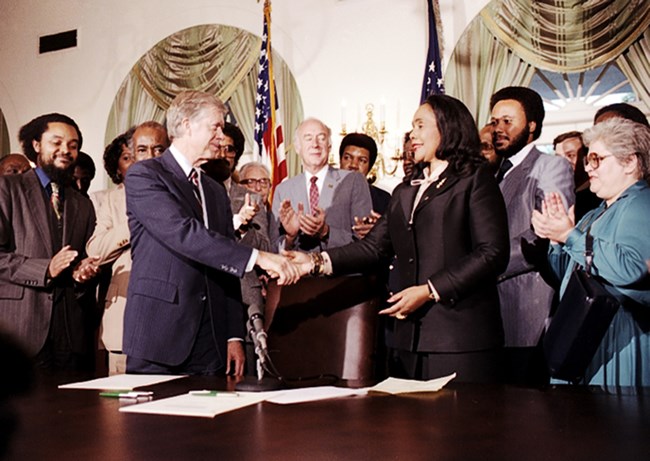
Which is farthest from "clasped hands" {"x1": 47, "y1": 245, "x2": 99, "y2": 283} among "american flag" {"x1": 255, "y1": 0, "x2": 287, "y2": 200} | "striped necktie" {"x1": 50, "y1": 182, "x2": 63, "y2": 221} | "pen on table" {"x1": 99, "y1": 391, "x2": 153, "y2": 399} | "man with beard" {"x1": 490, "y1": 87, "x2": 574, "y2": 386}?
"american flag" {"x1": 255, "y1": 0, "x2": 287, "y2": 200}

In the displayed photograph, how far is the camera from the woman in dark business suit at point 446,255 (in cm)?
239

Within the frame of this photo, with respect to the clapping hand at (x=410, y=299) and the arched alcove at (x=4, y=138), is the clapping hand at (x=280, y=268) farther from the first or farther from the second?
the arched alcove at (x=4, y=138)

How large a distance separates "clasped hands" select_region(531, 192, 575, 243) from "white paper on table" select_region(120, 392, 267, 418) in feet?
4.49

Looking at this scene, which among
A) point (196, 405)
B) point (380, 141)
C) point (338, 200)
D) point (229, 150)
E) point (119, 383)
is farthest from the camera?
point (380, 141)

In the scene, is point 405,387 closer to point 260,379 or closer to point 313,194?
point 260,379

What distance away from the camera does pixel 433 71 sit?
20.9 ft

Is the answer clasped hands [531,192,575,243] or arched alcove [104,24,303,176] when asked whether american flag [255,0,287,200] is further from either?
clasped hands [531,192,575,243]

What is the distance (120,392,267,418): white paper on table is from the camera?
1.40 m

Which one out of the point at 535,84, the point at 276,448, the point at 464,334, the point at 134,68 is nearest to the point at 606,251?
the point at 464,334

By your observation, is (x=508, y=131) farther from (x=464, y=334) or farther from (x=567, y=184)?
(x=464, y=334)

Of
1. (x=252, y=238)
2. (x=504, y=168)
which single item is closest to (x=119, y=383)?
→ (x=252, y=238)

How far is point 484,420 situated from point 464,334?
112cm

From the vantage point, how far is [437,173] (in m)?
2.68

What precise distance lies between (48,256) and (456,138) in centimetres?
192
